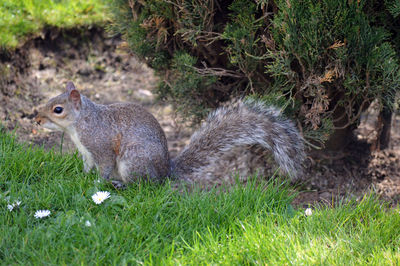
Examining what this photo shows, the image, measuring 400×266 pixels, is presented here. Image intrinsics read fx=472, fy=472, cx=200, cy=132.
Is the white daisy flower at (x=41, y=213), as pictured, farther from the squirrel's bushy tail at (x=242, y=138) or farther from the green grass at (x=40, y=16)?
the green grass at (x=40, y=16)

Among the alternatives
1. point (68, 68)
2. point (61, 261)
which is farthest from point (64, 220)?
point (68, 68)

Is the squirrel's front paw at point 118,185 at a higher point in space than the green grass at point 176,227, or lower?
lower

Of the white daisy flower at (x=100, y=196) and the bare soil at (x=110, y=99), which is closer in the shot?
the white daisy flower at (x=100, y=196)

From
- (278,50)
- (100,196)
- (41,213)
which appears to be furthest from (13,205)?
(278,50)

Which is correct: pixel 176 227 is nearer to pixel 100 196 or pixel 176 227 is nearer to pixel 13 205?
pixel 100 196

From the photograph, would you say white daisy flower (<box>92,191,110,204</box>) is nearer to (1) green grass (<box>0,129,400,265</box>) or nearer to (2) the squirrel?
(1) green grass (<box>0,129,400,265</box>)

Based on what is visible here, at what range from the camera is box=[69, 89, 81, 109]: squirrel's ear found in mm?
2457

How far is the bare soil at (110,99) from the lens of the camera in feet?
9.67

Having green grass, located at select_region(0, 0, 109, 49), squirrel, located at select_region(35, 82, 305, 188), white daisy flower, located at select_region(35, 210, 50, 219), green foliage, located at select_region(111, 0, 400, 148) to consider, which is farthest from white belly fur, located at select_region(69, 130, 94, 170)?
green grass, located at select_region(0, 0, 109, 49)

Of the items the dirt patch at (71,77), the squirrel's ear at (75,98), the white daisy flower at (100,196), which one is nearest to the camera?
the white daisy flower at (100,196)

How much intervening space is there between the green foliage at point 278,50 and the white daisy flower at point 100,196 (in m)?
0.87

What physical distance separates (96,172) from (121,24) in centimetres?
97

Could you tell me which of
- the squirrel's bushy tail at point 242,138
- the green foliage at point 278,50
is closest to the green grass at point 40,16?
the green foliage at point 278,50

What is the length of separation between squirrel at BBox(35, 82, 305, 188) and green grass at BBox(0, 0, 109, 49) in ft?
5.01
